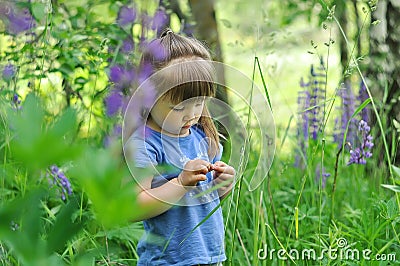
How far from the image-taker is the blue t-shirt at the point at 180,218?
1.31 m

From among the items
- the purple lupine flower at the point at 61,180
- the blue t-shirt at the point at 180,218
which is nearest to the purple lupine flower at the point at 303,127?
the purple lupine flower at the point at 61,180

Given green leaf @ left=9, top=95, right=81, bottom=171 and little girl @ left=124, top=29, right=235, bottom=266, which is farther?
little girl @ left=124, top=29, right=235, bottom=266

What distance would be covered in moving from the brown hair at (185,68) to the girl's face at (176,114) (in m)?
0.01

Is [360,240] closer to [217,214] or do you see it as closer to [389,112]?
[217,214]

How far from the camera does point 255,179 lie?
1.96 metres

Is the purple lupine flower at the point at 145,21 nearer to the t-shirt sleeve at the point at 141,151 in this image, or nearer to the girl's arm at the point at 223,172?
the t-shirt sleeve at the point at 141,151

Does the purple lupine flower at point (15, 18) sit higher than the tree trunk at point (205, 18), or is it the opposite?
the tree trunk at point (205, 18)

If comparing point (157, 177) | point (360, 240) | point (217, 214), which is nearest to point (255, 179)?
point (360, 240)

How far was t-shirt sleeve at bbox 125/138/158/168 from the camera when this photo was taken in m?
1.25

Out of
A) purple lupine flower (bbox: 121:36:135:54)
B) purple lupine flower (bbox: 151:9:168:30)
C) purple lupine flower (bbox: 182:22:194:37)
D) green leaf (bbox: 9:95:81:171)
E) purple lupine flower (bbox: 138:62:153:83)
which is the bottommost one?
green leaf (bbox: 9:95:81:171)

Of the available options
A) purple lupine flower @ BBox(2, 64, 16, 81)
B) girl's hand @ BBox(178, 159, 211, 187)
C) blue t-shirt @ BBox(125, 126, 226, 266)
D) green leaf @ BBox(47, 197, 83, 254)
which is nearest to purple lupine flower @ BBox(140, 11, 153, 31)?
purple lupine flower @ BBox(2, 64, 16, 81)

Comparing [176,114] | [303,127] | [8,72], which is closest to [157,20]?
[8,72]

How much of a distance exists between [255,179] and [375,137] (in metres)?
0.80

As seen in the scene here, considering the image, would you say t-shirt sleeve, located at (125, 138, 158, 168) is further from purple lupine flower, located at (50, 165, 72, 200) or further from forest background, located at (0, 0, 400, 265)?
purple lupine flower, located at (50, 165, 72, 200)
